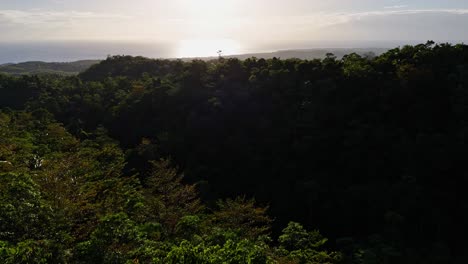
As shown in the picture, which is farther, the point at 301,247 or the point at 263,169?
the point at 263,169

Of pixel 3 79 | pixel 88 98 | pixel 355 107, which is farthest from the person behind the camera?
pixel 3 79

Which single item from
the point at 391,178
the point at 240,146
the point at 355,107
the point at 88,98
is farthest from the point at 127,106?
the point at 391,178

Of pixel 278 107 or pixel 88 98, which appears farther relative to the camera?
pixel 88 98

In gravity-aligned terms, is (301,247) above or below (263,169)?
above

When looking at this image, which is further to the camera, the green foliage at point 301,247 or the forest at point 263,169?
the green foliage at point 301,247

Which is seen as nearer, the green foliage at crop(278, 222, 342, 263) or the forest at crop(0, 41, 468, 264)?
the forest at crop(0, 41, 468, 264)

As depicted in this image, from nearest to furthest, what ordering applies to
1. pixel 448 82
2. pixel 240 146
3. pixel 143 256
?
1. pixel 143 256
2. pixel 448 82
3. pixel 240 146

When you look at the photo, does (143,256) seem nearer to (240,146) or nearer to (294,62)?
(240,146)

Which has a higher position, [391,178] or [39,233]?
[39,233]
